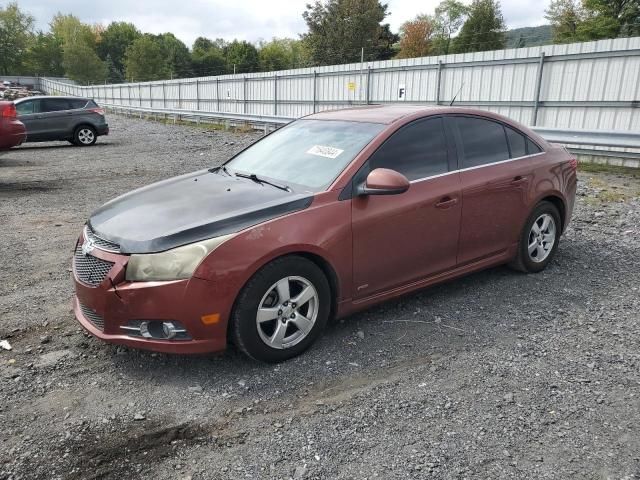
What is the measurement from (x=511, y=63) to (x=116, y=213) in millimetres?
13127

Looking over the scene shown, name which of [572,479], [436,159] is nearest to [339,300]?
[436,159]

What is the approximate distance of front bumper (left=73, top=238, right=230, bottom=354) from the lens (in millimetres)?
3137

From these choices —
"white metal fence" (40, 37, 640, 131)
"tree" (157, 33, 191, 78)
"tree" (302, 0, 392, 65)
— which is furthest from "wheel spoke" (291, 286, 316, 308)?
"tree" (157, 33, 191, 78)

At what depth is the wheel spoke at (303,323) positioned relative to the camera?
11.5ft

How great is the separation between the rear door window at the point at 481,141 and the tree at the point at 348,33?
5399 cm

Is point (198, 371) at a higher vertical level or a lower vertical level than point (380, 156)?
lower

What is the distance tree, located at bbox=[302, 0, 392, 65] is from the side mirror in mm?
55251

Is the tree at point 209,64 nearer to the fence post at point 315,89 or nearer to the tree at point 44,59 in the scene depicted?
the tree at point 44,59

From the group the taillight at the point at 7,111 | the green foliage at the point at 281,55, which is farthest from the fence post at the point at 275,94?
the green foliage at the point at 281,55

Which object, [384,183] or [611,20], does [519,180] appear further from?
[611,20]

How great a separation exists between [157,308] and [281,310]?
77 centimetres

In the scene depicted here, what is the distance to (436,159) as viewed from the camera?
168 inches

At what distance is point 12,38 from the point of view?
97.9 m

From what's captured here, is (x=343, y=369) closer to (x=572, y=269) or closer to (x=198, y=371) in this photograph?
(x=198, y=371)
